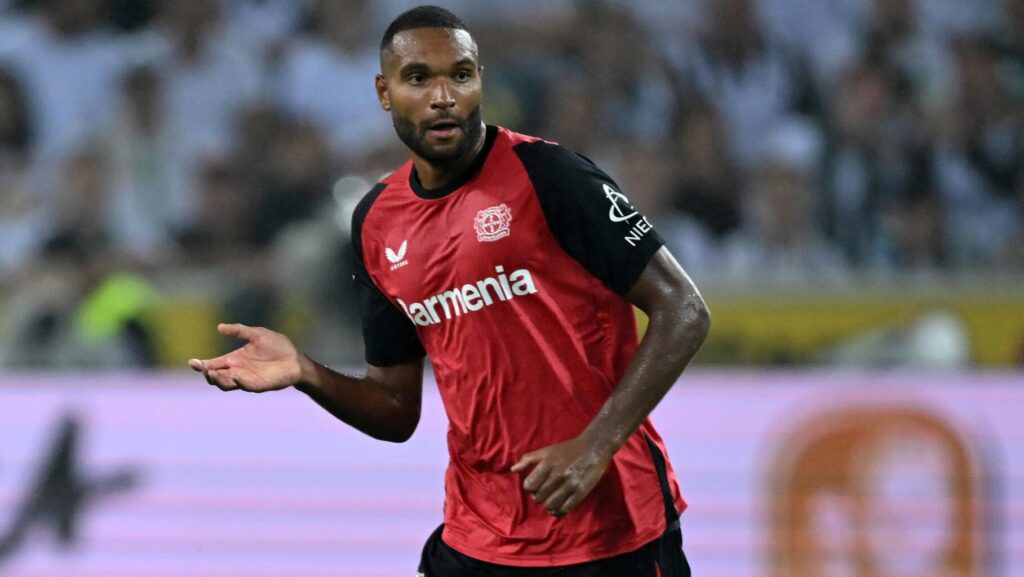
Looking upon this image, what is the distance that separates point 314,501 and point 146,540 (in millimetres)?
741

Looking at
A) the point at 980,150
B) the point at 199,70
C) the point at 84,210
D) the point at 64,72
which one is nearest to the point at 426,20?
the point at 980,150

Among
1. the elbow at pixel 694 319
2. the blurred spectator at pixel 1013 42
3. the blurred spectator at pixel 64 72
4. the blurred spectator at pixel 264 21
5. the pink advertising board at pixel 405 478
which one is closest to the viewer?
the elbow at pixel 694 319

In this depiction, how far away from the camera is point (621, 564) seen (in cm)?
300

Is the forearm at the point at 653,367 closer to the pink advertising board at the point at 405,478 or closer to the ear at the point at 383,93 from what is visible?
the ear at the point at 383,93

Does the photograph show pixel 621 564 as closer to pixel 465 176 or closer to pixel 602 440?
pixel 602 440

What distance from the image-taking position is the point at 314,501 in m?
5.72

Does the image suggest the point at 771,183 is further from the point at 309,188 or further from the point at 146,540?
the point at 146,540

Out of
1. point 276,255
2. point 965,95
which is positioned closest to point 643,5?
point 965,95

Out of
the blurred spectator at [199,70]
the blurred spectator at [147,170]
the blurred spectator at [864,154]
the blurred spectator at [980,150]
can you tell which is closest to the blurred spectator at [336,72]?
the blurred spectator at [199,70]

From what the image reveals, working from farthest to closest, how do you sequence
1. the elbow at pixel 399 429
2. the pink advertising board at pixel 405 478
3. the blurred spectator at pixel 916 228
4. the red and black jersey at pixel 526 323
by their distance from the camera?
1. the blurred spectator at pixel 916 228
2. the pink advertising board at pixel 405 478
3. the elbow at pixel 399 429
4. the red and black jersey at pixel 526 323

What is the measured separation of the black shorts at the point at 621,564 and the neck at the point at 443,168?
0.76 m

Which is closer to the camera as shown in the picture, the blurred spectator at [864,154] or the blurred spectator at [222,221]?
the blurred spectator at [864,154]

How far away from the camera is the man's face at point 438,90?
2904 millimetres

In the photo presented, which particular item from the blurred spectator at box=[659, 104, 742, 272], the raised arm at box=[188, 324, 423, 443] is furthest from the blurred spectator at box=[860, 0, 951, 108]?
the raised arm at box=[188, 324, 423, 443]
